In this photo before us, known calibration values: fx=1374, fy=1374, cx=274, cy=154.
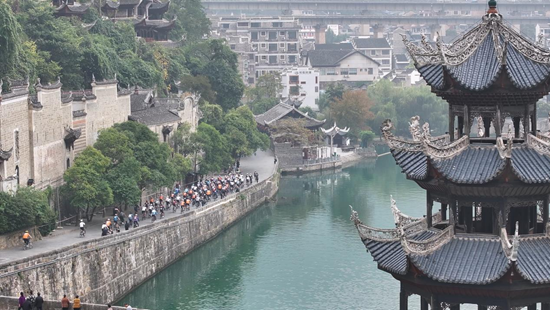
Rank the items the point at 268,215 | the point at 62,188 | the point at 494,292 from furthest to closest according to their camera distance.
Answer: the point at 268,215 → the point at 62,188 → the point at 494,292

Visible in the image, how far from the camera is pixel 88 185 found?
5766 cm

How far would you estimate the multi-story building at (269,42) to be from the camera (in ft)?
475

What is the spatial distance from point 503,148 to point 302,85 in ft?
347

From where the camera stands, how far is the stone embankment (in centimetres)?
4438

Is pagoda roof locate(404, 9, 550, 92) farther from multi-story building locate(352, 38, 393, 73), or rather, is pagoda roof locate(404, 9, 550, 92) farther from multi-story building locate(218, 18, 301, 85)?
multi-story building locate(352, 38, 393, 73)

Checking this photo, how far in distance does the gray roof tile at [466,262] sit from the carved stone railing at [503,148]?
A: 1.51 metres

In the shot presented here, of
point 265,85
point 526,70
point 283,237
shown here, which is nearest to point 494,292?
point 526,70

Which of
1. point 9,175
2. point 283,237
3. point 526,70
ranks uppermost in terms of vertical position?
point 526,70

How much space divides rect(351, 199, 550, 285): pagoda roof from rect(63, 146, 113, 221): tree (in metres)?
34.0

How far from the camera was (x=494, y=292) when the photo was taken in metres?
23.5

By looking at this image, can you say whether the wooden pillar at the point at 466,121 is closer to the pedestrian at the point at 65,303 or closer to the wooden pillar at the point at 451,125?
the wooden pillar at the point at 451,125

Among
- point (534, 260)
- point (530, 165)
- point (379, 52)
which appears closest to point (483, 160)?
point (530, 165)

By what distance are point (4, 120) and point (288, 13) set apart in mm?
126534

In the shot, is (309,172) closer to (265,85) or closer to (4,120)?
(265,85)
